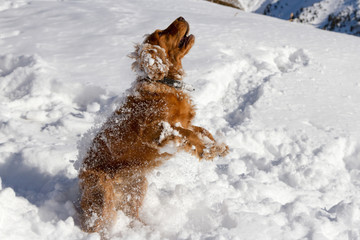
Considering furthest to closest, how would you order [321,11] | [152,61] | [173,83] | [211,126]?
[321,11]
[211,126]
[173,83]
[152,61]

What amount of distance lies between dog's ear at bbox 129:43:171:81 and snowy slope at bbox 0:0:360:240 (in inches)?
29.6

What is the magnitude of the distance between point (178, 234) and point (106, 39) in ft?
13.1

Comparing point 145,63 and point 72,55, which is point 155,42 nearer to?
point 145,63

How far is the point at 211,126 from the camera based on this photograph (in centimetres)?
348

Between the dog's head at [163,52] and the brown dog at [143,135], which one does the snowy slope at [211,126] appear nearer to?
the brown dog at [143,135]

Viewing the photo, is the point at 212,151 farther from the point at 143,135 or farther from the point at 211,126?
A: the point at 211,126

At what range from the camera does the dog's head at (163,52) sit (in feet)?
6.29

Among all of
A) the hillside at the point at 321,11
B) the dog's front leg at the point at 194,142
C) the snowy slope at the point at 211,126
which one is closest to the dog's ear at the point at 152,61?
the dog's front leg at the point at 194,142

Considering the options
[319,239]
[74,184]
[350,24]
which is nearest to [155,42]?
[74,184]

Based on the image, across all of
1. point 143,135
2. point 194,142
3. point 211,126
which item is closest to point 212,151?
point 194,142

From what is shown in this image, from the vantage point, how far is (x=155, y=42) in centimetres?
203

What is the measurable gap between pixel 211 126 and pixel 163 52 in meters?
1.64

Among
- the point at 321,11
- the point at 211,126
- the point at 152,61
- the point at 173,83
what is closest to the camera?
the point at 152,61

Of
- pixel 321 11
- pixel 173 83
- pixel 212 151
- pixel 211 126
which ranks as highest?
pixel 173 83
